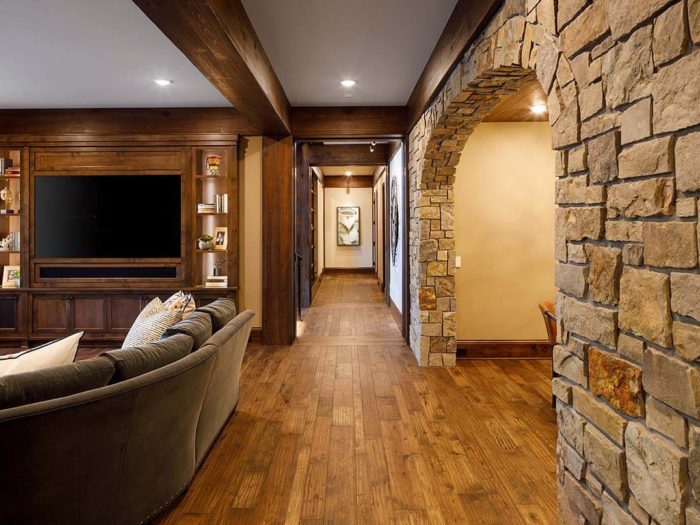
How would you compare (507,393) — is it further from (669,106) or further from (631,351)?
(669,106)

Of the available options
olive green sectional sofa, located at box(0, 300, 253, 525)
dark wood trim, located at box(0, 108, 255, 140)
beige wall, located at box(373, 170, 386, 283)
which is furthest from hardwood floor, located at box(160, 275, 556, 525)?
beige wall, located at box(373, 170, 386, 283)

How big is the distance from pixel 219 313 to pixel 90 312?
3.01 m

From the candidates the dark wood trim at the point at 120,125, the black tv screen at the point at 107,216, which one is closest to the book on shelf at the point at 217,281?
the black tv screen at the point at 107,216

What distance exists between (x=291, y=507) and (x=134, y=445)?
2.62 ft

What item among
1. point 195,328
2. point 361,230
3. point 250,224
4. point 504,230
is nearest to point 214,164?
point 250,224

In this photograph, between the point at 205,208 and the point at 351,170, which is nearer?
the point at 205,208

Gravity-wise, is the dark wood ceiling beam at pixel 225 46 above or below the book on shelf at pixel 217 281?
above

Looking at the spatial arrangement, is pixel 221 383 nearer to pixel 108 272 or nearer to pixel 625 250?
pixel 625 250

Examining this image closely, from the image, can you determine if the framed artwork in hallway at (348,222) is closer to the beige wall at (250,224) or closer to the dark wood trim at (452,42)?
the beige wall at (250,224)

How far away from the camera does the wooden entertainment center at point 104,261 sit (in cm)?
488

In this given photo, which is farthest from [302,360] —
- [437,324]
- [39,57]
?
[39,57]

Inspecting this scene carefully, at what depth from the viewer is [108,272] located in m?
4.93

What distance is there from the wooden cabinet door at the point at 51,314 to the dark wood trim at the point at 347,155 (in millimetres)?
4201

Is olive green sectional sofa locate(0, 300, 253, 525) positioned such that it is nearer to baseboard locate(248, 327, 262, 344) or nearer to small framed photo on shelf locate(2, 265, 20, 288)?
baseboard locate(248, 327, 262, 344)
